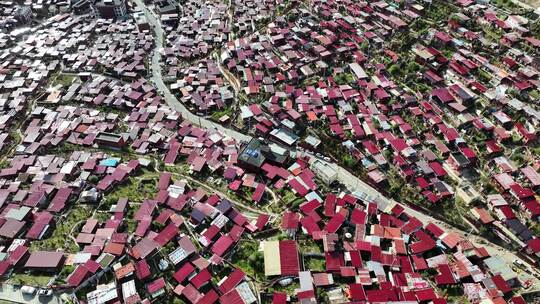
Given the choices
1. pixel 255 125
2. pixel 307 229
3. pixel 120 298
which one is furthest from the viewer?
pixel 255 125

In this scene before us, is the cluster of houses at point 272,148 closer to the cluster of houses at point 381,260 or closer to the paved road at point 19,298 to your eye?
the cluster of houses at point 381,260

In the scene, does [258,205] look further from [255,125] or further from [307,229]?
[255,125]

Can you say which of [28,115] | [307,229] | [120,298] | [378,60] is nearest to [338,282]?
[307,229]

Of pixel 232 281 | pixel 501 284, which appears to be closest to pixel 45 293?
pixel 232 281

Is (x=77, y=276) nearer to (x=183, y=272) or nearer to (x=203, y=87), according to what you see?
(x=183, y=272)

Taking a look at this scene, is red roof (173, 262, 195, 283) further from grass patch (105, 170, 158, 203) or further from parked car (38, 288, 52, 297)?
grass patch (105, 170, 158, 203)

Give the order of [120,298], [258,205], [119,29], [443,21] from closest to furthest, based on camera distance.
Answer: [120,298], [258,205], [443,21], [119,29]
